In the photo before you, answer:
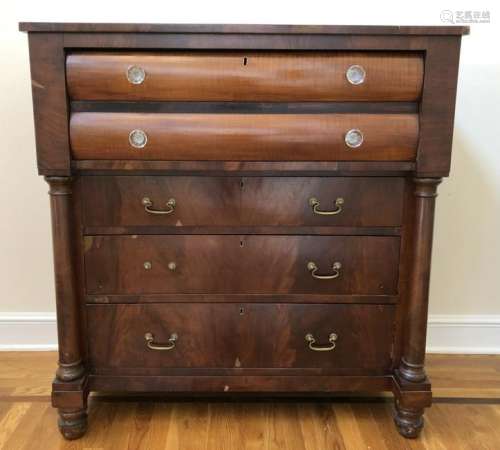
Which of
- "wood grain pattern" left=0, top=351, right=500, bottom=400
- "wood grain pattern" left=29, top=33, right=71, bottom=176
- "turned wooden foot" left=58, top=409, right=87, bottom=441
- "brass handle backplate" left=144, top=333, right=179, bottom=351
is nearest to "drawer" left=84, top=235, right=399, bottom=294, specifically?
"brass handle backplate" left=144, top=333, right=179, bottom=351

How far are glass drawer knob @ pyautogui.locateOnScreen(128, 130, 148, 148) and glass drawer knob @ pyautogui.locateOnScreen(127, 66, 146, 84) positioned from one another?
5.0 inches

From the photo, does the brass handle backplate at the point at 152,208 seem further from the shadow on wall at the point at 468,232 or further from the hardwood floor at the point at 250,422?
the shadow on wall at the point at 468,232

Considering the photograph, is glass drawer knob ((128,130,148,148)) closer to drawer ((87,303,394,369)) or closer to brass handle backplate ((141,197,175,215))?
brass handle backplate ((141,197,175,215))

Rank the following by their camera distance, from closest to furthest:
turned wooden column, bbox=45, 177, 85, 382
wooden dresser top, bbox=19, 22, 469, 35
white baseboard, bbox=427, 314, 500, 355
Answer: wooden dresser top, bbox=19, 22, 469, 35 < turned wooden column, bbox=45, 177, 85, 382 < white baseboard, bbox=427, 314, 500, 355

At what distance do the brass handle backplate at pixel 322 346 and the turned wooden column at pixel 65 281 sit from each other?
2.18 feet

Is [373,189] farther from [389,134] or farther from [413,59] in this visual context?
[413,59]

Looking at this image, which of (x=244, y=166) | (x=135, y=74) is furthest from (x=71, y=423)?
(x=135, y=74)

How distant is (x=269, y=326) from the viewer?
4.97 feet

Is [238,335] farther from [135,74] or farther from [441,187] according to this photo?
[441,187]

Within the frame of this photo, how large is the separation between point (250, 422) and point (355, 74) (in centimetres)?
107

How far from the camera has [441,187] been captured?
1970 mm

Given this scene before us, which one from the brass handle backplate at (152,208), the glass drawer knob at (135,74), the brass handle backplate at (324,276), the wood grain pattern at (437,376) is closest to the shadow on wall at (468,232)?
the wood grain pattern at (437,376)

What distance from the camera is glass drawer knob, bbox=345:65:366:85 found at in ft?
4.33

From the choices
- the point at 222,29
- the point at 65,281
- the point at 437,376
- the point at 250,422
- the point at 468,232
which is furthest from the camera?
the point at 468,232
